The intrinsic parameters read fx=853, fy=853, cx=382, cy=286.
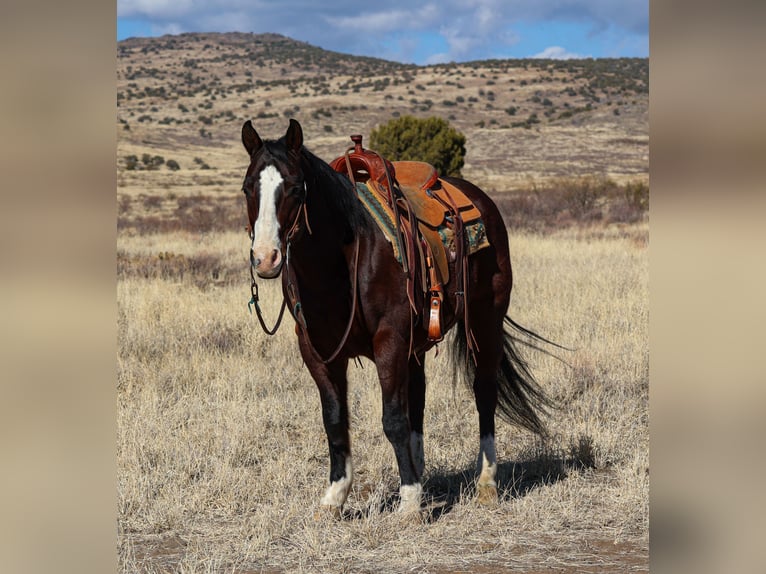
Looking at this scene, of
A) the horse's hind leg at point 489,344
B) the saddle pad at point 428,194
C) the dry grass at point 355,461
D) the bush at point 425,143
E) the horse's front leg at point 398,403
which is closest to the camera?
the dry grass at point 355,461

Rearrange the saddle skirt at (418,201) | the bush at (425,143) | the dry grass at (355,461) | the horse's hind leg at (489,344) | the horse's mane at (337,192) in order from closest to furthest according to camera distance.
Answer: the horse's mane at (337,192), the dry grass at (355,461), the saddle skirt at (418,201), the horse's hind leg at (489,344), the bush at (425,143)

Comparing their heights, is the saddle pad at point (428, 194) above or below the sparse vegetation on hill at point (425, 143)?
below

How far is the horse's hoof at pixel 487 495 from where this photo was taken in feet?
16.5

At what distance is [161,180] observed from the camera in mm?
44406

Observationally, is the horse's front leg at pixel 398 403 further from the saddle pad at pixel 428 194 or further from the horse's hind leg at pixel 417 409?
the saddle pad at pixel 428 194

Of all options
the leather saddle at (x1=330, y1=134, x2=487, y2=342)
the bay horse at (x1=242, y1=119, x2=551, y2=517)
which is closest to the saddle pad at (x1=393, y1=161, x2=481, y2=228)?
the leather saddle at (x1=330, y1=134, x2=487, y2=342)

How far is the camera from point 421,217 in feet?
16.0

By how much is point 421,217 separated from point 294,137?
1.15 meters

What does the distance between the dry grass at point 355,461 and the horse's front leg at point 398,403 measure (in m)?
0.19

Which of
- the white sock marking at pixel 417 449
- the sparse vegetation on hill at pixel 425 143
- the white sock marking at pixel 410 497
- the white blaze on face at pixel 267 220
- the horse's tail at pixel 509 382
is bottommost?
the white sock marking at pixel 410 497

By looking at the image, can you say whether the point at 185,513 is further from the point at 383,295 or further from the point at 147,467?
the point at 383,295

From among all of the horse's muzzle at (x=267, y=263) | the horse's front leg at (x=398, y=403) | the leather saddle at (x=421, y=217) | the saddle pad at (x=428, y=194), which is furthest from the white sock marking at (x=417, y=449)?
the horse's muzzle at (x=267, y=263)
